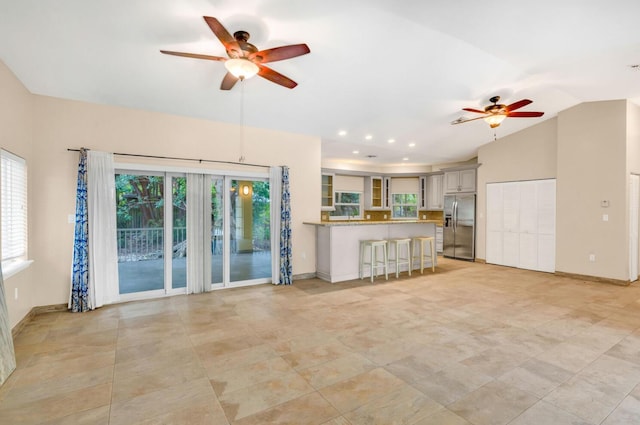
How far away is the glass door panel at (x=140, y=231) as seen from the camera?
14.9 ft

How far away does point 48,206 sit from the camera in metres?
3.98

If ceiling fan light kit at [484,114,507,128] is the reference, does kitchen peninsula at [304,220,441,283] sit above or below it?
below

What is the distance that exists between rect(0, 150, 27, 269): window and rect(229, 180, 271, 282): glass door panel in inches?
101

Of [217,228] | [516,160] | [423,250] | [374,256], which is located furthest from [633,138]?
[217,228]

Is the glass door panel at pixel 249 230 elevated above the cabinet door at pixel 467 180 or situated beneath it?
situated beneath

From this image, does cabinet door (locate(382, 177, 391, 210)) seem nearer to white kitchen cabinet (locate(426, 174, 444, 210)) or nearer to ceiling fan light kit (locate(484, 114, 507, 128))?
white kitchen cabinet (locate(426, 174, 444, 210))

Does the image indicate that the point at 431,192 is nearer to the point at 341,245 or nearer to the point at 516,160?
the point at 516,160

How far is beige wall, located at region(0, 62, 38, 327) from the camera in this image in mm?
3170

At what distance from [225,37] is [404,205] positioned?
8.31 m

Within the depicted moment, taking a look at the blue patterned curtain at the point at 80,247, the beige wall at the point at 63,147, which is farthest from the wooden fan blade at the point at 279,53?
the blue patterned curtain at the point at 80,247

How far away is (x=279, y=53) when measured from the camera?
9.03ft

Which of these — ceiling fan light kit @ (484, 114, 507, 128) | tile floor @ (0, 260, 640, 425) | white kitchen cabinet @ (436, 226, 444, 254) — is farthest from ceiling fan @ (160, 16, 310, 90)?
white kitchen cabinet @ (436, 226, 444, 254)

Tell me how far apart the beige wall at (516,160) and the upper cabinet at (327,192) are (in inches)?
152

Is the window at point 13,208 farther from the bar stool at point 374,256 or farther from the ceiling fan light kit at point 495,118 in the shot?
the ceiling fan light kit at point 495,118
